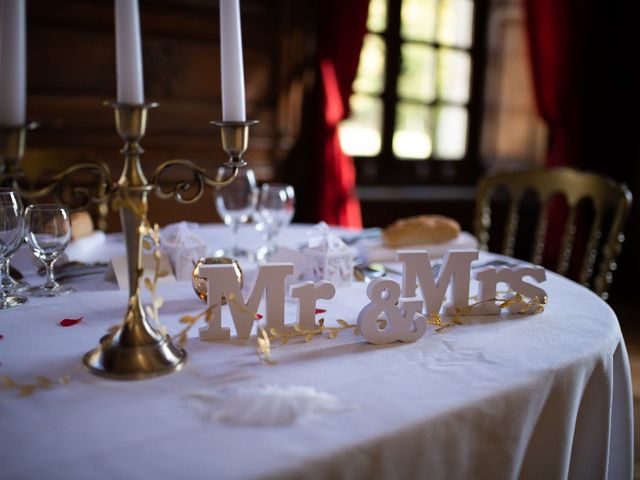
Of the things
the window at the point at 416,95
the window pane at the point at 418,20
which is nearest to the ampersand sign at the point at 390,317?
the window at the point at 416,95

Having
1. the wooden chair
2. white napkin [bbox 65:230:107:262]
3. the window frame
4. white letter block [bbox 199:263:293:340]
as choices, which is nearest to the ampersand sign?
white letter block [bbox 199:263:293:340]

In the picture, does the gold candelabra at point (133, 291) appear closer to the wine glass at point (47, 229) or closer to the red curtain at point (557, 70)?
the wine glass at point (47, 229)

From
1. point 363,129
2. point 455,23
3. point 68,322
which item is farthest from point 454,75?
point 68,322

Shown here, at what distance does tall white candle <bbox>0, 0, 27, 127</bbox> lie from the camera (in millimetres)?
828

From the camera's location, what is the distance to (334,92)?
3053 millimetres

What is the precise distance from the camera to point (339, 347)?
896 mm

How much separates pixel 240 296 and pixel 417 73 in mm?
2846

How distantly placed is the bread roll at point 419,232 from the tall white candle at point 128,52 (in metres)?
0.84

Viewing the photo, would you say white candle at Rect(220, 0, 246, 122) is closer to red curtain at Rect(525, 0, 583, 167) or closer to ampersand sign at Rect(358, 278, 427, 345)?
ampersand sign at Rect(358, 278, 427, 345)

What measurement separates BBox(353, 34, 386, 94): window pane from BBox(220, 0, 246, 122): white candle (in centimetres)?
251

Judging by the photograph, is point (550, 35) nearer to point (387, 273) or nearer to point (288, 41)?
point (288, 41)

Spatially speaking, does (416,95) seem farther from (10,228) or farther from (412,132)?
(10,228)

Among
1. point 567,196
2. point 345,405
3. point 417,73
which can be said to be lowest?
point 345,405

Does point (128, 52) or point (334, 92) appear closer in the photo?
point (128, 52)
